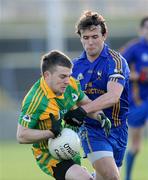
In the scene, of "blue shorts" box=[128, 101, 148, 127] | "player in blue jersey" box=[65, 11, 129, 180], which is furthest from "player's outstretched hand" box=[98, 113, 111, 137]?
"blue shorts" box=[128, 101, 148, 127]

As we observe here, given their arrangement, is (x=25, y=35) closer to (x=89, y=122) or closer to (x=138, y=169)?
(x=138, y=169)

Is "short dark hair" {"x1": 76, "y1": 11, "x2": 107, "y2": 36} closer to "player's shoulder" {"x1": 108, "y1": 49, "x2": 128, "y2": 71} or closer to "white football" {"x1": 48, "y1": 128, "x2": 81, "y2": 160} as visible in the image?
"player's shoulder" {"x1": 108, "y1": 49, "x2": 128, "y2": 71}

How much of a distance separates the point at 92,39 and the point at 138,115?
17.0 feet

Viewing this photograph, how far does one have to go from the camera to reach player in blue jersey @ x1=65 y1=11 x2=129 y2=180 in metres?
8.60

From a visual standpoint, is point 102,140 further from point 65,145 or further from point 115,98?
point 65,145

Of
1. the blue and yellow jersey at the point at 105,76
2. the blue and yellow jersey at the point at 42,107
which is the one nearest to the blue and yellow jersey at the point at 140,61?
the blue and yellow jersey at the point at 105,76

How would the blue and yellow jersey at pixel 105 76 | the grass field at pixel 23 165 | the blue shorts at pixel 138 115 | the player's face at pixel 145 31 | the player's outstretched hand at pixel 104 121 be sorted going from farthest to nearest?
the grass field at pixel 23 165 < the blue shorts at pixel 138 115 < the player's face at pixel 145 31 < the blue and yellow jersey at pixel 105 76 < the player's outstretched hand at pixel 104 121

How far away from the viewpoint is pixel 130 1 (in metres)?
34.9

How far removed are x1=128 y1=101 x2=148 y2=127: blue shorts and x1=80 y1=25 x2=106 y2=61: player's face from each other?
492cm

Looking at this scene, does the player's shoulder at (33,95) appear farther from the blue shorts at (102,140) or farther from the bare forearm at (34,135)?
the blue shorts at (102,140)

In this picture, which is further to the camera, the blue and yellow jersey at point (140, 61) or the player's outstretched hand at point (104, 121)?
the blue and yellow jersey at point (140, 61)

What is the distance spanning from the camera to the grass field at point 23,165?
13.8 meters

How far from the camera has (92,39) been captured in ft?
28.2

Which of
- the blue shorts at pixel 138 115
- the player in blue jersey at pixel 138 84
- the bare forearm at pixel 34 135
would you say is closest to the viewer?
the bare forearm at pixel 34 135
